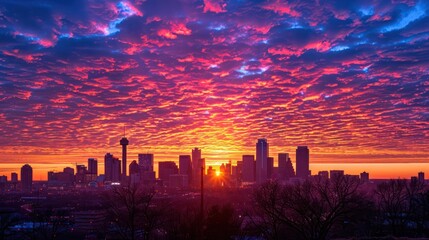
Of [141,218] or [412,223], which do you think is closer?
[141,218]

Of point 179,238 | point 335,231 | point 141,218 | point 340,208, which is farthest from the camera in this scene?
point 335,231

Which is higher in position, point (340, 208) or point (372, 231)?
point (340, 208)

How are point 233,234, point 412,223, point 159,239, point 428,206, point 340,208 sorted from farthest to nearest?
point 412,223, point 428,206, point 159,239, point 340,208, point 233,234

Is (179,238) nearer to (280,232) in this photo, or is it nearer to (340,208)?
(340,208)

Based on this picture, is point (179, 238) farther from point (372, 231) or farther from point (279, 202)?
point (372, 231)

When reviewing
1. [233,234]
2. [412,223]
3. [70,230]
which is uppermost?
[233,234]

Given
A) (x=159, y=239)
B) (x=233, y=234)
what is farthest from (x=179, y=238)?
(x=159, y=239)

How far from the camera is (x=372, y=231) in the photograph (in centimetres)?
4062

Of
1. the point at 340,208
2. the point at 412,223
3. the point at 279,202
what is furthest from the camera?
the point at 412,223

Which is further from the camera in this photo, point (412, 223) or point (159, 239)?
point (412, 223)

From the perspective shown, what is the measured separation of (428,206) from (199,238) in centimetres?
2979

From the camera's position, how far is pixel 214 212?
2520 cm

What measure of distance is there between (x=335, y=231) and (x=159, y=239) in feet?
57.2

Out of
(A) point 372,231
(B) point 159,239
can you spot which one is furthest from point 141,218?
(A) point 372,231
